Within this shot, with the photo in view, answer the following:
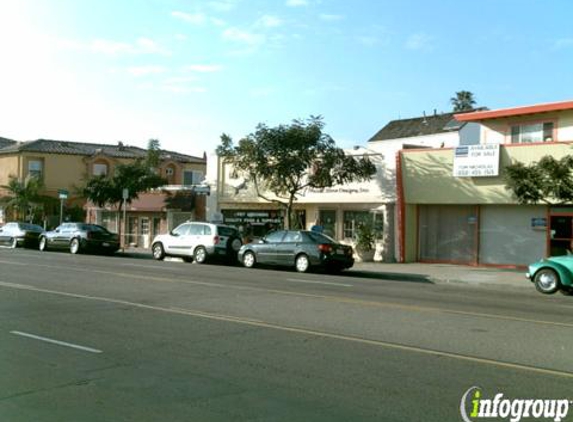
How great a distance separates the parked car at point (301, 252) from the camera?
22.1 m

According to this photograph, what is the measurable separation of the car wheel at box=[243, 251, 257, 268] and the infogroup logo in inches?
709

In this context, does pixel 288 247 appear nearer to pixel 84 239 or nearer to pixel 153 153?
pixel 84 239

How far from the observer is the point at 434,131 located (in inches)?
1889

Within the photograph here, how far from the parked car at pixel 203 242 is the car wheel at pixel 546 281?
1204cm

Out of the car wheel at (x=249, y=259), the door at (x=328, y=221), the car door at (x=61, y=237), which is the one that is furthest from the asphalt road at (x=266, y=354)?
the car door at (x=61, y=237)

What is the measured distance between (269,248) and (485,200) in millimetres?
8476

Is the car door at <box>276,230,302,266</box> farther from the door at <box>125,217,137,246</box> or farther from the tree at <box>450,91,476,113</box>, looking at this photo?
the tree at <box>450,91,476,113</box>

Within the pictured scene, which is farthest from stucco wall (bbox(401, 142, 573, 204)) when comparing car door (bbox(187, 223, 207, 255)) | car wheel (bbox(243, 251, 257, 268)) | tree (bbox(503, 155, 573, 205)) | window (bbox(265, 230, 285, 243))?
car door (bbox(187, 223, 207, 255))

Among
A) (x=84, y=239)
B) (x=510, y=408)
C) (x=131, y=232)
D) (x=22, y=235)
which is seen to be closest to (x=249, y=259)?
(x=84, y=239)

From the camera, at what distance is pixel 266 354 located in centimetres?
813

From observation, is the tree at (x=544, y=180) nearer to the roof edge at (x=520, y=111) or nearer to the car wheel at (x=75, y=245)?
the roof edge at (x=520, y=111)

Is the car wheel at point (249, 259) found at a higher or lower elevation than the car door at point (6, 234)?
lower

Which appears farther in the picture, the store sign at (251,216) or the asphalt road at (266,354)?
the store sign at (251,216)

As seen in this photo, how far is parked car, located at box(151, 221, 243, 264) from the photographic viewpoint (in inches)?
1013
